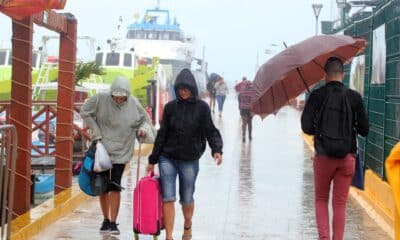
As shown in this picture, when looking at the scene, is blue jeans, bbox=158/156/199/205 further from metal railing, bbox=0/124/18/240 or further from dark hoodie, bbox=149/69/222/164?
metal railing, bbox=0/124/18/240

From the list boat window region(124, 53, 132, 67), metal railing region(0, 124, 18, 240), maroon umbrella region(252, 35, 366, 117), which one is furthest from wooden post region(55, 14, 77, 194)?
boat window region(124, 53, 132, 67)

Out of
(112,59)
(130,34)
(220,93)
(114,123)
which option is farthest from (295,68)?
(130,34)

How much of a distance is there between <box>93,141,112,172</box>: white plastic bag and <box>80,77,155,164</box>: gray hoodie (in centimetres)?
10

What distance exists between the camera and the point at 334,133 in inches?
289

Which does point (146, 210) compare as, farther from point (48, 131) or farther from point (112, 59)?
point (112, 59)

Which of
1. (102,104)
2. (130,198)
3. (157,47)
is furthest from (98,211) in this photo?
(157,47)

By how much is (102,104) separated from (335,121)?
250cm

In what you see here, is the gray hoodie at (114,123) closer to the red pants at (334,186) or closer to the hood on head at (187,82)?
the hood on head at (187,82)

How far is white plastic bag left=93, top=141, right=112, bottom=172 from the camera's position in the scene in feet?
28.0

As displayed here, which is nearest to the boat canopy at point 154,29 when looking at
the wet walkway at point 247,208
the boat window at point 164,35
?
the boat window at point 164,35

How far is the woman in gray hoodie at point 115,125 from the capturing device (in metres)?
8.70

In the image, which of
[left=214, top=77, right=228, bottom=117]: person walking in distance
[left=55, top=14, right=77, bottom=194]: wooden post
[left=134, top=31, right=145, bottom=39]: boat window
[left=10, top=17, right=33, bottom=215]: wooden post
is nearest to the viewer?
[left=10, top=17, right=33, bottom=215]: wooden post

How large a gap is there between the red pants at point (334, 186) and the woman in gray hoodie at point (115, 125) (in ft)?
6.11

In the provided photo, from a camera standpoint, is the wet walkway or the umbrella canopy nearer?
the umbrella canopy
